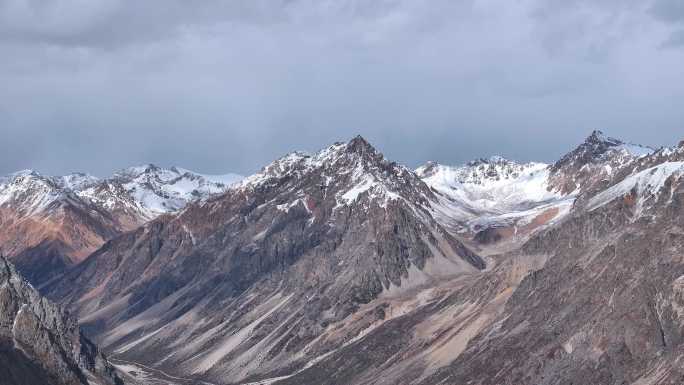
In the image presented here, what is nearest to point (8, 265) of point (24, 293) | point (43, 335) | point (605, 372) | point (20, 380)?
point (24, 293)

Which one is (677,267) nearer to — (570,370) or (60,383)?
(570,370)

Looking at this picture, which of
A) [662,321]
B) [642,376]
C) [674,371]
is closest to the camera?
[674,371]

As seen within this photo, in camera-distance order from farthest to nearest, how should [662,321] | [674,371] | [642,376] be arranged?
[662,321], [642,376], [674,371]

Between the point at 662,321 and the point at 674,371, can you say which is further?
the point at 662,321

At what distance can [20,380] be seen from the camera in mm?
168750

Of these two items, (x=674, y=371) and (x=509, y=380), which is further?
(x=509, y=380)

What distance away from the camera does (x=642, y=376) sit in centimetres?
17600

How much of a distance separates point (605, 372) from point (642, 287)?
20782mm

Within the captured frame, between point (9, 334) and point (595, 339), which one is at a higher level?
point (9, 334)

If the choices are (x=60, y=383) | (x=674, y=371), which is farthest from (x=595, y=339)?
(x=60, y=383)

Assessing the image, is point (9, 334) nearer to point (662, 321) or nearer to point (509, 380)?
point (509, 380)

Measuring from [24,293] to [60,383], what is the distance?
22041 millimetres

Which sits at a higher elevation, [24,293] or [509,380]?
[24,293]

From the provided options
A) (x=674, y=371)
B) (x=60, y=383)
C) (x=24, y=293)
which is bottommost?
(x=674, y=371)
